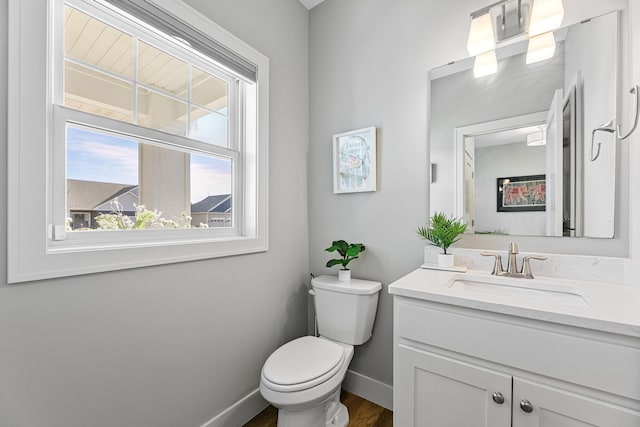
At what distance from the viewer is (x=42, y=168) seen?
3.08ft

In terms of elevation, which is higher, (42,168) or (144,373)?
(42,168)

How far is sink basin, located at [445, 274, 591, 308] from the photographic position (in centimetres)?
108

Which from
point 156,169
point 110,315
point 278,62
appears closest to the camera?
point 110,315

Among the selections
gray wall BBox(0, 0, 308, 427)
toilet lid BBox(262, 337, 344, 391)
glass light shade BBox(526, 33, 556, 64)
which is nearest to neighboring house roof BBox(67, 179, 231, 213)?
gray wall BBox(0, 0, 308, 427)

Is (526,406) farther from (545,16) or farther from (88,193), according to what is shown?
(88,193)

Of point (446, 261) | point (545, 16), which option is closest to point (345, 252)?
point (446, 261)

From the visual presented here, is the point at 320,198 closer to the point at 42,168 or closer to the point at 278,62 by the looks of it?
the point at 278,62

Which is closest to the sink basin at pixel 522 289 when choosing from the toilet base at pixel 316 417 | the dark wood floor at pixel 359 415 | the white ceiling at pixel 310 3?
the toilet base at pixel 316 417

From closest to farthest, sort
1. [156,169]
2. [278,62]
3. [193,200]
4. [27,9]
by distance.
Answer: [27,9]
[156,169]
[193,200]
[278,62]

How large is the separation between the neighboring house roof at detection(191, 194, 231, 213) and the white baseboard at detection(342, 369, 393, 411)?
1.31 meters

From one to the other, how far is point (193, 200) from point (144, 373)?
81cm

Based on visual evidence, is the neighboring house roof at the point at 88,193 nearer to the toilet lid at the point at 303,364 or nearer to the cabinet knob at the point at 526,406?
the toilet lid at the point at 303,364

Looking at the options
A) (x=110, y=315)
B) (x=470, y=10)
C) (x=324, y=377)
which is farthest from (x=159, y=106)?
(x=470, y=10)

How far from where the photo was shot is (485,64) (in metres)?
1.43
